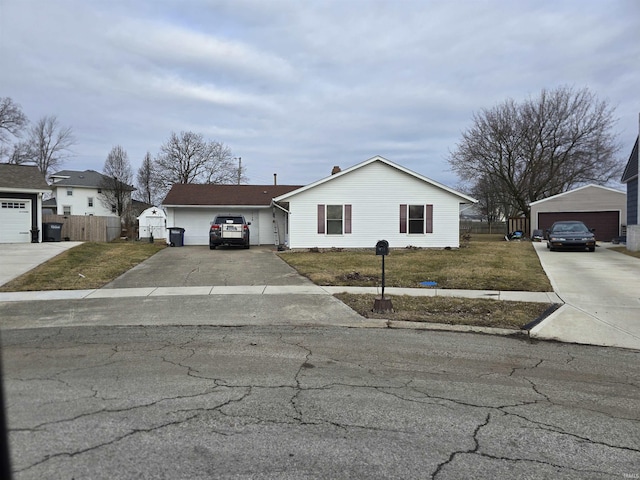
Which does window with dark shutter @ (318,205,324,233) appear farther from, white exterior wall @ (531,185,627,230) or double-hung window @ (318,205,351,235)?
white exterior wall @ (531,185,627,230)

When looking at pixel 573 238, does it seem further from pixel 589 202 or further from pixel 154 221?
pixel 154 221

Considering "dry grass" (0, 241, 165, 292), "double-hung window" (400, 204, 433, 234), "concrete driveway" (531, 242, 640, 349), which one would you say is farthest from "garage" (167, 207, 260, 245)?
A: "concrete driveway" (531, 242, 640, 349)

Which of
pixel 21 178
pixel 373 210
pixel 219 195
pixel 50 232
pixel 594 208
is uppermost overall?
pixel 21 178

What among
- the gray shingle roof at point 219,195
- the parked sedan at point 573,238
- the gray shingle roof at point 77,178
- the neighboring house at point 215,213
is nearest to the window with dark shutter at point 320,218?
the neighboring house at point 215,213

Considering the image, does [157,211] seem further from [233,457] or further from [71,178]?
[233,457]

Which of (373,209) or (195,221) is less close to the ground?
(373,209)

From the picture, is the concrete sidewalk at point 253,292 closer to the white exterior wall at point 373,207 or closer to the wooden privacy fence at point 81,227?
the white exterior wall at point 373,207

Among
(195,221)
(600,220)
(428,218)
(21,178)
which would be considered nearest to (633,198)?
(600,220)

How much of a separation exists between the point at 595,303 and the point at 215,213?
74.2ft

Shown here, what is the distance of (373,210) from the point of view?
76.6ft

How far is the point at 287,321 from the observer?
26.7 feet

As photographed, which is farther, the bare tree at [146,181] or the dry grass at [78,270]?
the bare tree at [146,181]

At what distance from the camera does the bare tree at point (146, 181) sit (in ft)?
171

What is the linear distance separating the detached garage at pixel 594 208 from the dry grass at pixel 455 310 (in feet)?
85.9
